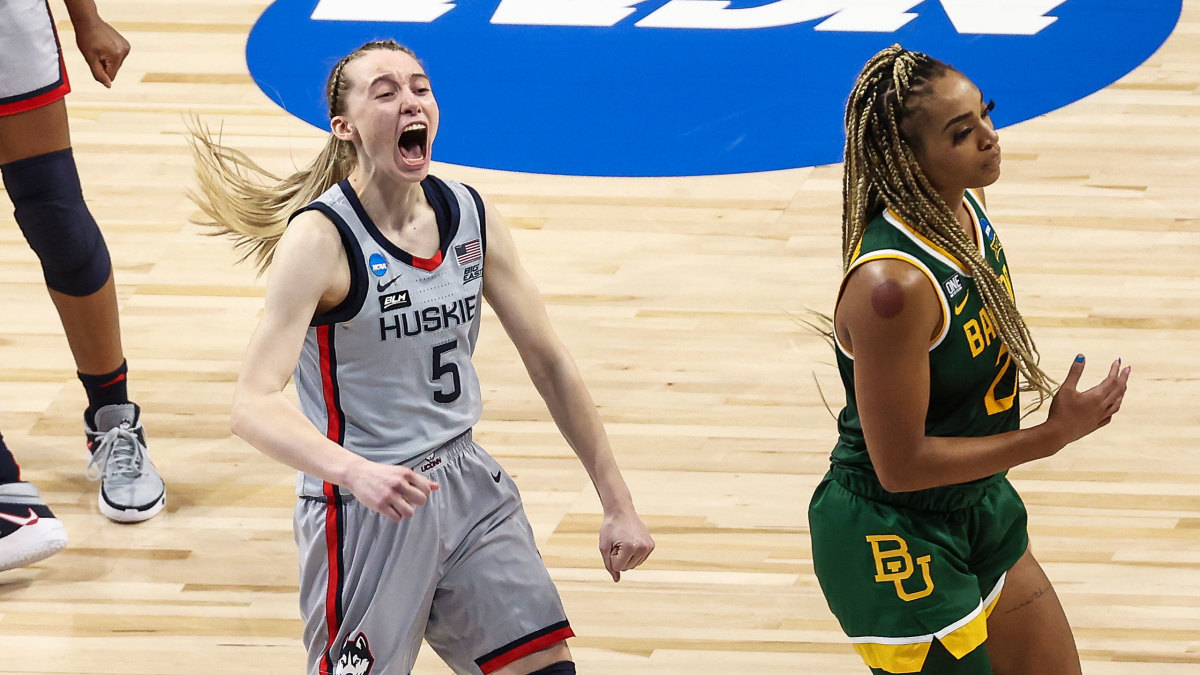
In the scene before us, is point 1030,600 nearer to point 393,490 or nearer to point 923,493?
point 923,493

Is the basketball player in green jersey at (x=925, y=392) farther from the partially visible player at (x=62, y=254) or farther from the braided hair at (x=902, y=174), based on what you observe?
the partially visible player at (x=62, y=254)

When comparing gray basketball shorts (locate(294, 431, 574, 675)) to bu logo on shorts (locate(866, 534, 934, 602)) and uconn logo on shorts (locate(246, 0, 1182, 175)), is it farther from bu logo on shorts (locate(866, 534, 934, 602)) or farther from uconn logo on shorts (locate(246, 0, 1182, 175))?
uconn logo on shorts (locate(246, 0, 1182, 175))

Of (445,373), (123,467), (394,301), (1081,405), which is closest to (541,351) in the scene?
(445,373)

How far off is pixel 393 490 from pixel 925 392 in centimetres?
73

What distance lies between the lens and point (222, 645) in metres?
3.61

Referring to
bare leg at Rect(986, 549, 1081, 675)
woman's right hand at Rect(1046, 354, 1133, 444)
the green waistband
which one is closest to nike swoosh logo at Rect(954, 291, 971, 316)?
woman's right hand at Rect(1046, 354, 1133, 444)

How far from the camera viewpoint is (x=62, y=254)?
12.8 ft

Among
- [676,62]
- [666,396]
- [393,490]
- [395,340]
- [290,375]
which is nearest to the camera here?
[393,490]

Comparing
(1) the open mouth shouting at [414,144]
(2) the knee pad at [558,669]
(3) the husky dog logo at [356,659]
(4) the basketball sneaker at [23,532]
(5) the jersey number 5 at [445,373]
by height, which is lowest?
(4) the basketball sneaker at [23,532]

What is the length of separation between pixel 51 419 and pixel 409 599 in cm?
208

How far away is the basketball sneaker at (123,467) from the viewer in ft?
13.3

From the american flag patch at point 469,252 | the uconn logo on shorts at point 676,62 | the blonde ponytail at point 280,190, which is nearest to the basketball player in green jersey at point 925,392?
the american flag patch at point 469,252

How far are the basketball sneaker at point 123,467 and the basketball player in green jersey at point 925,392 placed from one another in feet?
6.25

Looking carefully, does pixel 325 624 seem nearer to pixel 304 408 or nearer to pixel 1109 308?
pixel 304 408
